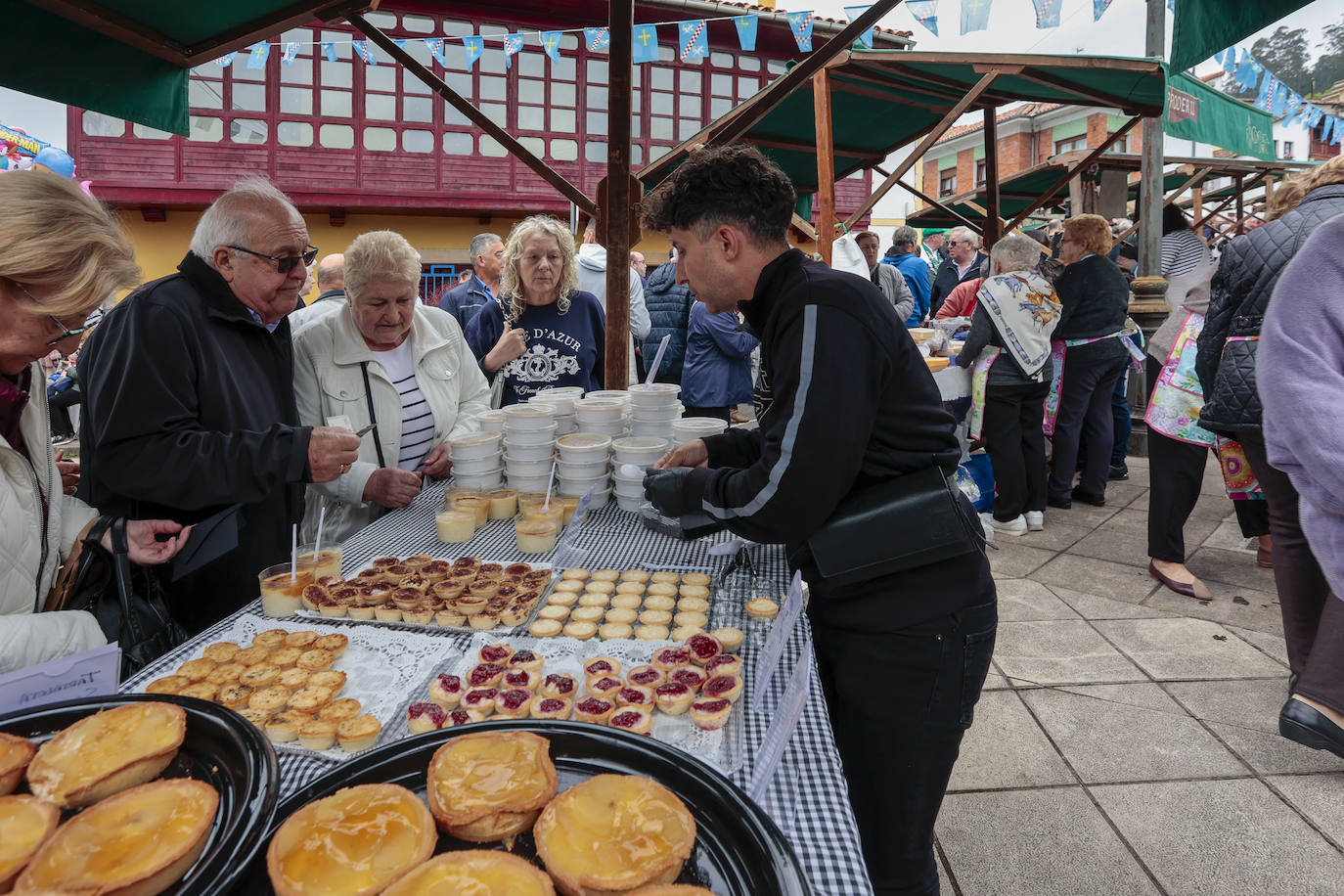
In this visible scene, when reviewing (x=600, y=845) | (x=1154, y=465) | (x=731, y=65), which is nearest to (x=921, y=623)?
(x=600, y=845)

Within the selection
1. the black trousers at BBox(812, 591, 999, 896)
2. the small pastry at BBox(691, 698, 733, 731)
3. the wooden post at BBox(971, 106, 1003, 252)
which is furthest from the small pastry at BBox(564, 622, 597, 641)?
the wooden post at BBox(971, 106, 1003, 252)

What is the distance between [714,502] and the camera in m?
1.79

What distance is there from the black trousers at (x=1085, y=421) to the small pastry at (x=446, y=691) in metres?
6.08

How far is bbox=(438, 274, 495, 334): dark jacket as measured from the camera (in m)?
4.91

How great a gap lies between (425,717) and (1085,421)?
6.55 metres

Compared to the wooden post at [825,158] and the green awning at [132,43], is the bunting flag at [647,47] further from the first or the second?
the green awning at [132,43]

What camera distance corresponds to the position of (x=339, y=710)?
1.40 metres

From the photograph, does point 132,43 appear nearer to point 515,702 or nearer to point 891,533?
point 515,702

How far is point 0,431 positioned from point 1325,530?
3570mm

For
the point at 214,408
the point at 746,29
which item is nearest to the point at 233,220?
the point at 214,408

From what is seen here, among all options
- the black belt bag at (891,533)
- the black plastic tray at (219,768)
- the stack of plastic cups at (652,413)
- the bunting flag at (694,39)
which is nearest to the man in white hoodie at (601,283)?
the stack of plastic cups at (652,413)

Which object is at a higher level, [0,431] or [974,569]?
[0,431]

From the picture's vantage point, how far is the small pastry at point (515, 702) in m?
1.46

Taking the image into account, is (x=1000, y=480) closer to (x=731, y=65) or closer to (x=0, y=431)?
(x=0, y=431)
